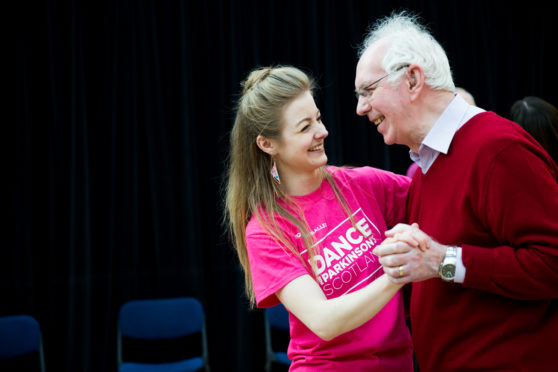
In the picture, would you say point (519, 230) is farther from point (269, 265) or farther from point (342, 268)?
point (269, 265)

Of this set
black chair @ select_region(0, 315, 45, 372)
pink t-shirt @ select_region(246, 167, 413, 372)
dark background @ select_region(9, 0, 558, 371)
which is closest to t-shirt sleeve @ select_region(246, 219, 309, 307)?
pink t-shirt @ select_region(246, 167, 413, 372)

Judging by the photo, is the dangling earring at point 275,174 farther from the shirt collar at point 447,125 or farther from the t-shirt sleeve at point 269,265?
the shirt collar at point 447,125

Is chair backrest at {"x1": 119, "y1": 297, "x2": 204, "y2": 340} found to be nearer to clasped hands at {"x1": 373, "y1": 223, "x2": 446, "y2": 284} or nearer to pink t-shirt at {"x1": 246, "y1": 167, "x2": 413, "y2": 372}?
pink t-shirt at {"x1": 246, "y1": 167, "x2": 413, "y2": 372}

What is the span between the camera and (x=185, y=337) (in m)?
4.32

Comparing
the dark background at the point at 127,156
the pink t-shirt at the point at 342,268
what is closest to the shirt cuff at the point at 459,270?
the pink t-shirt at the point at 342,268

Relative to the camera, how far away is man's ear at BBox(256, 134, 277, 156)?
204 cm

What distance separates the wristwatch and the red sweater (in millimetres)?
31

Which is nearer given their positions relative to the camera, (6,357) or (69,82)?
(6,357)

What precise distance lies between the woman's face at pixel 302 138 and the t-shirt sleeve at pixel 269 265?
0.28 metres

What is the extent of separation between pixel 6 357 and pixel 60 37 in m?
2.37

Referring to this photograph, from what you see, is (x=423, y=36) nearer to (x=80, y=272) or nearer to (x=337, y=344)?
(x=337, y=344)

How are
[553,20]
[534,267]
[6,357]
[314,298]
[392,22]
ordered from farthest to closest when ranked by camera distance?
[553,20] → [6,357] → [392,22] → [314,298] → [534,267]

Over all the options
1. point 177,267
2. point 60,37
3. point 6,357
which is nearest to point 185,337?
point 177,267

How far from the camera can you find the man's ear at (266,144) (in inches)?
80.3
